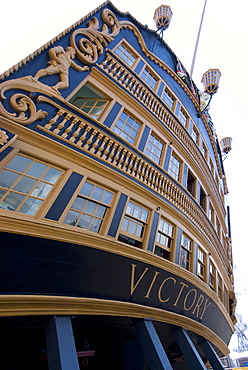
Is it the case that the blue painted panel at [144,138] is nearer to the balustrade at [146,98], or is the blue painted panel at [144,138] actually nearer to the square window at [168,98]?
the balustrade at [146,98]

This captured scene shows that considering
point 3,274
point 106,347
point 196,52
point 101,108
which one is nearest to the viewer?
Answer: point 3,274

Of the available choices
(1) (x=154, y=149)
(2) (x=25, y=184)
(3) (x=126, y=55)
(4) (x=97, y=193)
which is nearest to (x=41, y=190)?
(2) (x=25, y=184)

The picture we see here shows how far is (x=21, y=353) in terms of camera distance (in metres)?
5.89

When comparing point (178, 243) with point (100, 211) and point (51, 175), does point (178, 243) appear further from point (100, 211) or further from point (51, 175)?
point (51, 175)

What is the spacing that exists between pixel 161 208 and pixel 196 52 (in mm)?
12593

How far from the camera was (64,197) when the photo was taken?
4898mm

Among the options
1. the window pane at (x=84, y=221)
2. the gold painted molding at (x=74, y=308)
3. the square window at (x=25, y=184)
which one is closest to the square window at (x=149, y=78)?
the square window at (x=25, y=184)

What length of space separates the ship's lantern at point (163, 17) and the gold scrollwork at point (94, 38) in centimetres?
380

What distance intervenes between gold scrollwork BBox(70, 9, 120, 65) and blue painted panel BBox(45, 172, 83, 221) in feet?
12.1

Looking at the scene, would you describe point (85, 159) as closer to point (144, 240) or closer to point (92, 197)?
point (92, 197)

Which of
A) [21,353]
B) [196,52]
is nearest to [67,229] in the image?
[21,353]

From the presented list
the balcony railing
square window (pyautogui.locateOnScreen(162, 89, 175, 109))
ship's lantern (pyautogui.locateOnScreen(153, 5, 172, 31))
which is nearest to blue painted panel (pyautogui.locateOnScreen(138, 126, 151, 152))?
the balcony railing

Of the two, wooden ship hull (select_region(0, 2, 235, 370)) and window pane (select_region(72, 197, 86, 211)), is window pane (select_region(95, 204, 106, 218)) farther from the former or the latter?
window pane (select_region(72, 197, 86, 211))

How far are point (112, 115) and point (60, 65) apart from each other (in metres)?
1.85
